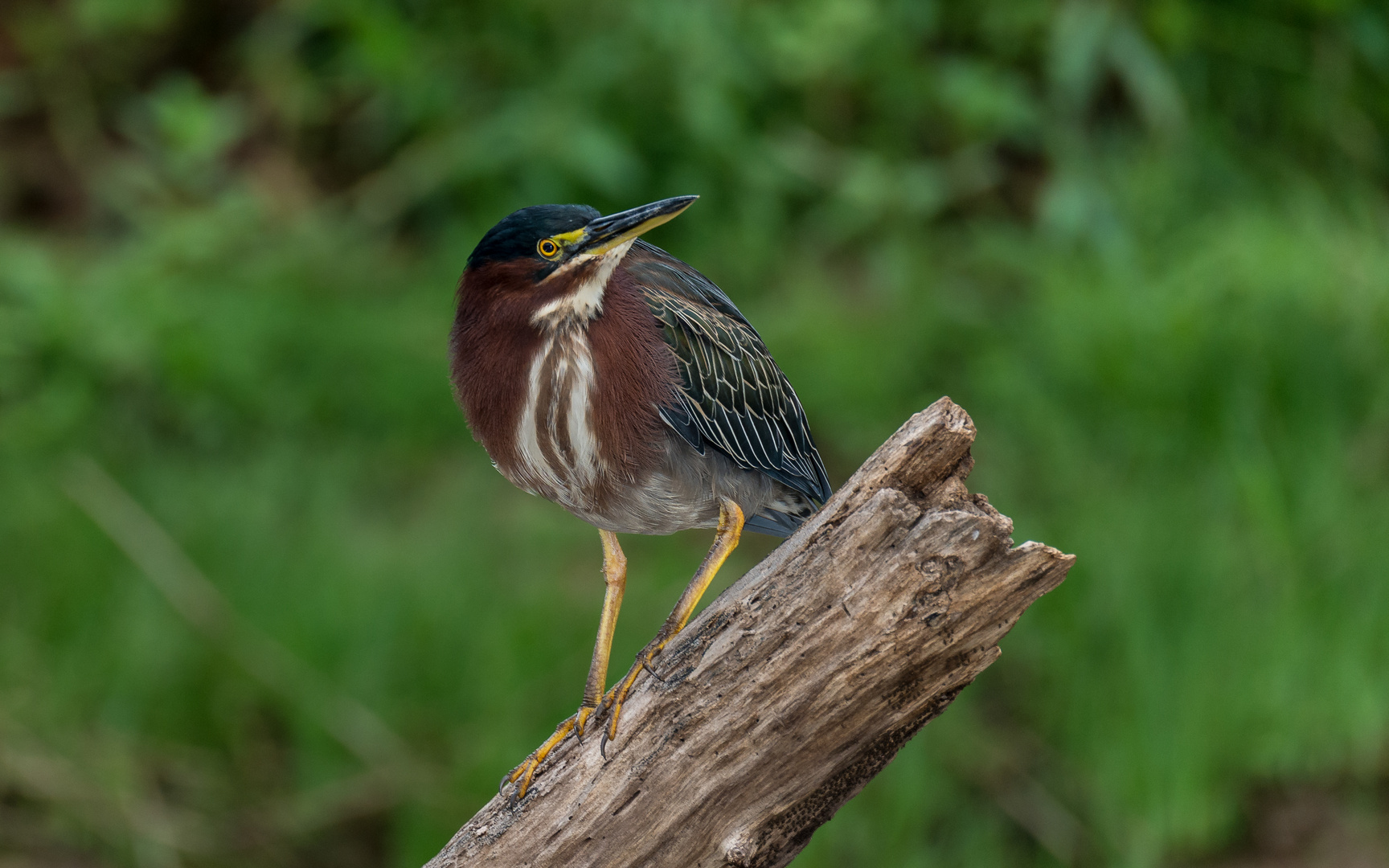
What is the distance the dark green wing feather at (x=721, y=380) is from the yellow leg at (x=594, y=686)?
13.2 inches

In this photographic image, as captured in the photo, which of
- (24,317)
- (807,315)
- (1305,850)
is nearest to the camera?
(1305,850)

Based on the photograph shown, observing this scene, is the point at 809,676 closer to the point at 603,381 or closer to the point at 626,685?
the point at 626,685

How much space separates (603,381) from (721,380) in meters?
0.32

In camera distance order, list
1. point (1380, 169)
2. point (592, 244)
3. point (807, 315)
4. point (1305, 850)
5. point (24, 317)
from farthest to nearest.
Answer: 1. point (1380, 169)
2. point (807, 315)
3. point (24, 317)
4. point (1305, 850)
5. point (592, 244)

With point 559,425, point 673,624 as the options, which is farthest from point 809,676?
point 559,425

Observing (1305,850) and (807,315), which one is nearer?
(1305,850)

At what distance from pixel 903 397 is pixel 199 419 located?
10.8 ft

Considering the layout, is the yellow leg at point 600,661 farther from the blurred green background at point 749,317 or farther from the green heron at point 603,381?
the blurred green background at point 749,317

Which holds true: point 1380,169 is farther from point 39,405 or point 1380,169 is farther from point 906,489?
point 39,405

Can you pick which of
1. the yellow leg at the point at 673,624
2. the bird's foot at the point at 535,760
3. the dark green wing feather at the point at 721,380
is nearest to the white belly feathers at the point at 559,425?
the dark green wing feather at the point at 721,380

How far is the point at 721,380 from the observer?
246cm

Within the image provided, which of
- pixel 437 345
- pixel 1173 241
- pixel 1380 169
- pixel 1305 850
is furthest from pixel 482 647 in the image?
pixel 1380 169

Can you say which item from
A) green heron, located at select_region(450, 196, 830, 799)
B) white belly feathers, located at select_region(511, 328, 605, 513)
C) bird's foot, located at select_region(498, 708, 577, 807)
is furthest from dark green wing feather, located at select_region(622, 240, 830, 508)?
bird's foot, located at select_region(498, 708, 577, 807)

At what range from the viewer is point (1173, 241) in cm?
646
